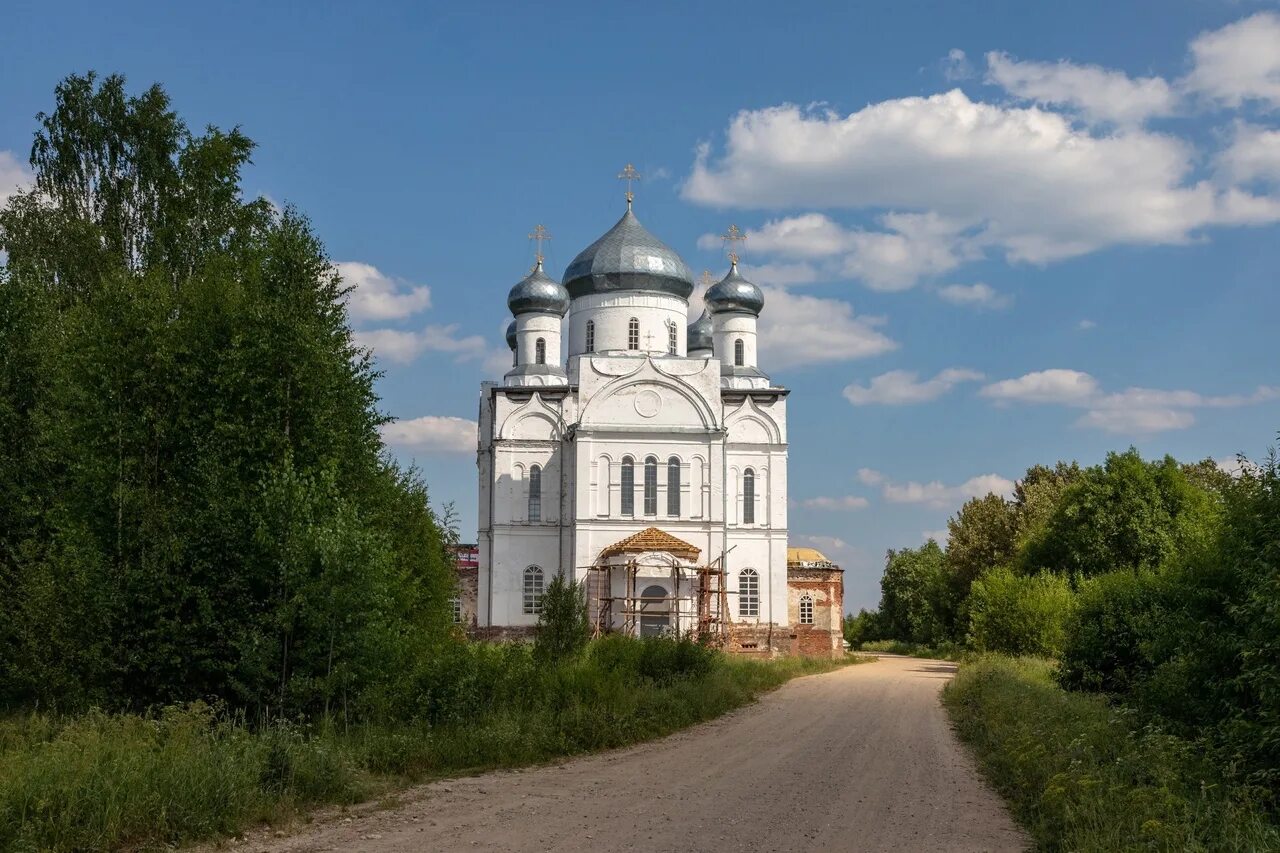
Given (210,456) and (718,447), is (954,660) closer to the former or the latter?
(718,447)

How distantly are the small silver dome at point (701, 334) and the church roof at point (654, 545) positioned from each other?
16.0 m

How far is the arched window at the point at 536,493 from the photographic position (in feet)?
151

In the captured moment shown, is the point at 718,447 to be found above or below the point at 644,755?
above

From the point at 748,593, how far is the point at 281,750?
111 feet

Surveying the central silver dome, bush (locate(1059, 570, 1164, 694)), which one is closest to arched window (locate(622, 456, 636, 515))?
the central silver dome

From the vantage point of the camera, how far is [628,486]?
42.7 meters

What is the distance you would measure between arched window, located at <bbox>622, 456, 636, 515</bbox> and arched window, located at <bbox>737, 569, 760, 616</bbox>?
15.9ft

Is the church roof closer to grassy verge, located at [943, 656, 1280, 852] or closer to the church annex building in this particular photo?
the church annex building

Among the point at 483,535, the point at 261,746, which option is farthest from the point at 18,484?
the point at 483,535

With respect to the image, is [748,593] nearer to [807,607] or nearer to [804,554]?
[807,607]

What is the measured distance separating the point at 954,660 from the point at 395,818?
40.0 m

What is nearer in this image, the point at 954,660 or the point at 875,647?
the point at 954,660

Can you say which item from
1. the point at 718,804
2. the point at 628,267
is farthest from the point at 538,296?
the point at 718,804

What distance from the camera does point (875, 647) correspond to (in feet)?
225
